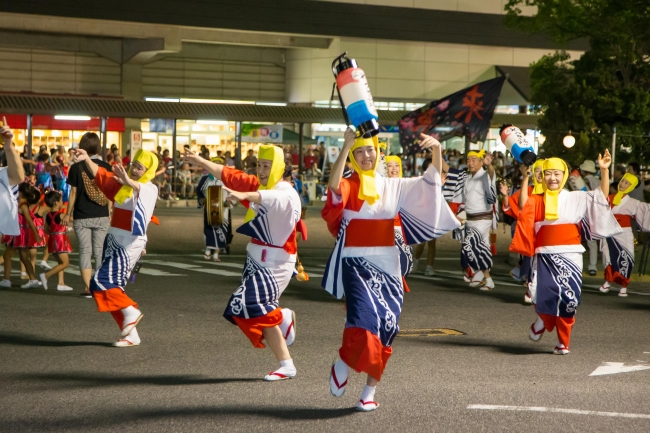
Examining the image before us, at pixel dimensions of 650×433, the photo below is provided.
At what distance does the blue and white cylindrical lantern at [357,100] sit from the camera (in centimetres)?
572

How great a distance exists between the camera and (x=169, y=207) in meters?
29.3

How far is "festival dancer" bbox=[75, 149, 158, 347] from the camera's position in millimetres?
8273

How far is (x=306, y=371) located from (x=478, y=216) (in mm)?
6738

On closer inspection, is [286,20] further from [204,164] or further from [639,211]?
[204,164]

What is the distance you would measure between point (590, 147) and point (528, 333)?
554 inches

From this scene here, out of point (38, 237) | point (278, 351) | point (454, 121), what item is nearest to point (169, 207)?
point (454, 121)

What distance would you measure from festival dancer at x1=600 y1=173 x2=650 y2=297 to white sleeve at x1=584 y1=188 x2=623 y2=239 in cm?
361

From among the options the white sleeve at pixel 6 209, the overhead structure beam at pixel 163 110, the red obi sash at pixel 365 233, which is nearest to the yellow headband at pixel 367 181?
the red obi sash at pixel 365 233

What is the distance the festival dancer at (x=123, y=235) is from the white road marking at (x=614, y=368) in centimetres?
396

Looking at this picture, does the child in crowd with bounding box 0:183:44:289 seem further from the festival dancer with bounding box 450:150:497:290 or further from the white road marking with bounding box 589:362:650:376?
the white road marking with bounding box 589:362:650:376

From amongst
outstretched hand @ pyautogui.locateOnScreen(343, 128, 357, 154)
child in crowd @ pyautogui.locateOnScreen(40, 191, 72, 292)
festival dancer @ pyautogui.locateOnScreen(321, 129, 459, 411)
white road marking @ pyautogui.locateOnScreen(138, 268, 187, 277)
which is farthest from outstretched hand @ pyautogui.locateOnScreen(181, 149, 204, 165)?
white road marking @ pyautogui.locateOnScreen(138, 268, 187, 277)

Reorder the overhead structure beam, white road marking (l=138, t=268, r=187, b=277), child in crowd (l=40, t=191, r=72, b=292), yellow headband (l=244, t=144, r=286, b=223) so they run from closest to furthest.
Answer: yellow headband (l=244, t=144, r=286, b=223)
child in crowd (l=40, t=191, r=72, b=292)
white road marking (l=138, t=268, r=187, b=277)
the overhead structure beam

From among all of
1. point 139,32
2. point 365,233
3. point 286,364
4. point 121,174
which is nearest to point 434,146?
point 365,233

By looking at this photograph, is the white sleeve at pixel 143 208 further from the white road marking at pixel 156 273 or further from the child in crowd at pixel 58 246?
the white road marking at pixel 156 273
